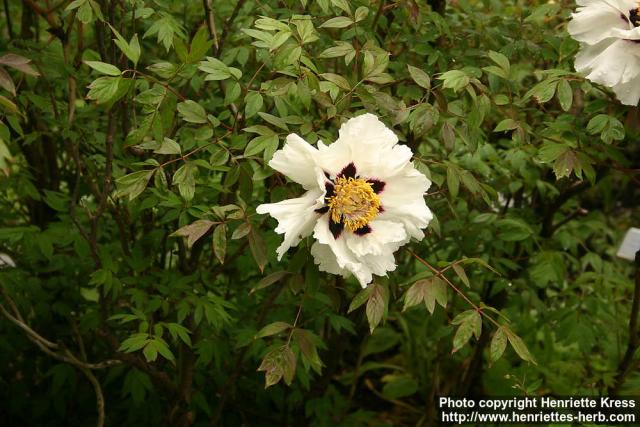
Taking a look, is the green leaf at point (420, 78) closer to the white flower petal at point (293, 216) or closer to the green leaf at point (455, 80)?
the green leaf at point (455, 80)

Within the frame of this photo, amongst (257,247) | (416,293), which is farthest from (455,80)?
(257,247)

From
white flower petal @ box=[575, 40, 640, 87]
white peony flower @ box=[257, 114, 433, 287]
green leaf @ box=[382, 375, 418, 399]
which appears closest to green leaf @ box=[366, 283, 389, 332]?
white peony flower @ box=[257, 114, 433, 287]

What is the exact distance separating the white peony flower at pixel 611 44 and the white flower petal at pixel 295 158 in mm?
772

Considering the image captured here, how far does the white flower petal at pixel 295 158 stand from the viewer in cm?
172

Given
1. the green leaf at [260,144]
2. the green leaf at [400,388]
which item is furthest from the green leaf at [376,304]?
the green leaf at [400,388]

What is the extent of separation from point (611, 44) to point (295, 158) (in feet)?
2.90

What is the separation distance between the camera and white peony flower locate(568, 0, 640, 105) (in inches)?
75.4

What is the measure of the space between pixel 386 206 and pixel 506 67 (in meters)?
0.65

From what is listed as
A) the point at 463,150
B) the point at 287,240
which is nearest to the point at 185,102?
the point at 287,240

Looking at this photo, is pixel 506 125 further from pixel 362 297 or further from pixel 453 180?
pixel 362 297

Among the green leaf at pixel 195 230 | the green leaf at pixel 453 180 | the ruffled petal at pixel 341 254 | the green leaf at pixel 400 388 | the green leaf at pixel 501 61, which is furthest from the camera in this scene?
the green leaf at pixel 400 388

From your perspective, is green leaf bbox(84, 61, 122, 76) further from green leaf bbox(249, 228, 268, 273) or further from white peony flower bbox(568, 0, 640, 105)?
white peony flower bbox(568, 0, 640, 105)

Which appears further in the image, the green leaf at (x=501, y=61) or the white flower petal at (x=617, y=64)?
the green leaf at (x=501, y=61)

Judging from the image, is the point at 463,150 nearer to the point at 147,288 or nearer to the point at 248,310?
the point at 248,310
